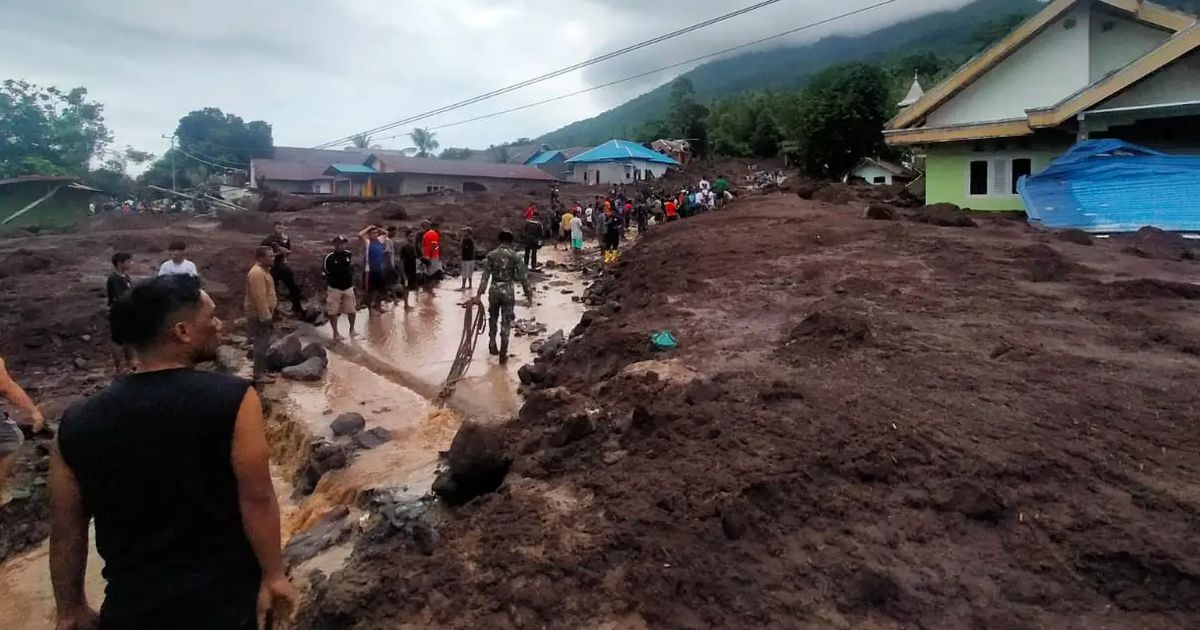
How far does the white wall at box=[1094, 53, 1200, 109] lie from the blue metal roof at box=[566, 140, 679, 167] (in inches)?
1630

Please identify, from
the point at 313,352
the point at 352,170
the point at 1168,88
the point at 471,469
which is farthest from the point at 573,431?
the point at 352,170

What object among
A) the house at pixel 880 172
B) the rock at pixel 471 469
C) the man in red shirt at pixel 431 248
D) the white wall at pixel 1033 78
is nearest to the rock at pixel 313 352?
the rock at pixel 471 469

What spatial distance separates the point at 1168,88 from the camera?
16328 mm

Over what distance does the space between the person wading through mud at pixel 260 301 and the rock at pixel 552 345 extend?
3645mm

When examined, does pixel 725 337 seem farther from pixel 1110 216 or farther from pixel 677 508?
pixel 1110 216

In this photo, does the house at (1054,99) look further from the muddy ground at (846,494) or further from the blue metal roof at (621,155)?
the blue metal roof at (621,155)

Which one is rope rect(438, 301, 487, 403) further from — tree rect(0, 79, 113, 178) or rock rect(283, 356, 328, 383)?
tree rect(0, 79, 113, 178)

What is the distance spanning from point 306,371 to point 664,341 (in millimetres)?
5174

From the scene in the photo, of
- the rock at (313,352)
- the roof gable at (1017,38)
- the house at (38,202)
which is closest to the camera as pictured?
the rock at (313,352)

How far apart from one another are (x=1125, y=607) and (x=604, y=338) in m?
6.31

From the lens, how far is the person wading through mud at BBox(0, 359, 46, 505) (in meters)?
5.16

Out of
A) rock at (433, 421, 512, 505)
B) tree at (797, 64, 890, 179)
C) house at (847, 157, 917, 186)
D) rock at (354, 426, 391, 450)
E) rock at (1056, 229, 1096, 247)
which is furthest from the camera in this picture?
house at (847, 157, 917, 186)

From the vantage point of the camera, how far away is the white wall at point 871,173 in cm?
3406

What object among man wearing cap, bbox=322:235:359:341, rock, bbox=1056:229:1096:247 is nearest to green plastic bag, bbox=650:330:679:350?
man wearing cap, bbox=322:235:359:341
